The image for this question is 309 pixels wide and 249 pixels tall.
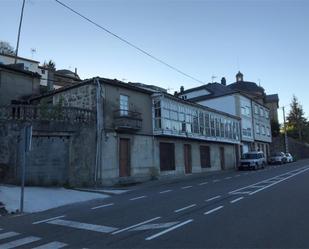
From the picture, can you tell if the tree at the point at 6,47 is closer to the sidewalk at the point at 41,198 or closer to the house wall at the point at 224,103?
the house wall at the point at 224,103

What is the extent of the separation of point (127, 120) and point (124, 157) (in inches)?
99.1

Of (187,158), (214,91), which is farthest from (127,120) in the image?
(214,91)

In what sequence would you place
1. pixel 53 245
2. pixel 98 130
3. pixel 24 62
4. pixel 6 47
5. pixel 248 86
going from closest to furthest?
pixel 53 245
pixel 98 130
pixel 24 62
pixel 6 47
pixel 248 86

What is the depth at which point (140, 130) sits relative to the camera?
27359 mm

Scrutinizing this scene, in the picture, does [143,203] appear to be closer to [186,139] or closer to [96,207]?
[96,207]

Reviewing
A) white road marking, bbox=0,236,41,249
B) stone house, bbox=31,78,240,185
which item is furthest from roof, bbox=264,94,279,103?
white road marking, bbox=0,236,41,249

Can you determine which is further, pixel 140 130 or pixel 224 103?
pixel 224 103

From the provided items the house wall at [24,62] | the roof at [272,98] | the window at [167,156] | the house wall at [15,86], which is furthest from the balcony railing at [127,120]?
the roof at [272,98]

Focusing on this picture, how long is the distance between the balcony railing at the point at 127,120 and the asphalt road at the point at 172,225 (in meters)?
11.1

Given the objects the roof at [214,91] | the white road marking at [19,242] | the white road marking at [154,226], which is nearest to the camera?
the white road marking at [19,242]

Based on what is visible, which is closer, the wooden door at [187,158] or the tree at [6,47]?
the wooden door at [187,158]

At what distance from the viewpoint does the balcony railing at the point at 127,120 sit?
Result: 2481cm

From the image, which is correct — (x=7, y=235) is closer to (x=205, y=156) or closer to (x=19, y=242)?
(x=19, y=242)

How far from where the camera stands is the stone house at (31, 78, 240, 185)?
24.2 metres
